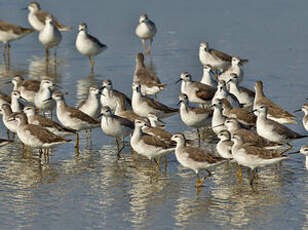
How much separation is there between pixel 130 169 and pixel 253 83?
1010 cm

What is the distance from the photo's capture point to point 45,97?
65.6ft

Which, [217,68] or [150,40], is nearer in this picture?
[217,68]

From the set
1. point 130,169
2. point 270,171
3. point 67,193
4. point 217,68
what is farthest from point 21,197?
point 217,68

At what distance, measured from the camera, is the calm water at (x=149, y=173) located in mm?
12500

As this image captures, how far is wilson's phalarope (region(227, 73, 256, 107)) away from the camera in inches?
846

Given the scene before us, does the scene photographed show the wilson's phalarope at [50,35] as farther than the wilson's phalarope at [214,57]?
Yes

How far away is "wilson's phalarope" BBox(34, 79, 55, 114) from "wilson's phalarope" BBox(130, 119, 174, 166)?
4.91m

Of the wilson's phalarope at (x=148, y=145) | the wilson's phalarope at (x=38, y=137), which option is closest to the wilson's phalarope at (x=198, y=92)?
the wilson's phalarope at (x=148, y=145)

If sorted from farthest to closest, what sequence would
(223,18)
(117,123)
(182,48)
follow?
(223,18), (182,48), (117,123)

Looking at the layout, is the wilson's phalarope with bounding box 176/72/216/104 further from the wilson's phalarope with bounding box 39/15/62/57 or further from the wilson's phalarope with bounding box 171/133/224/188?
the wilson's phalarope with bounding box 39/15/62/57

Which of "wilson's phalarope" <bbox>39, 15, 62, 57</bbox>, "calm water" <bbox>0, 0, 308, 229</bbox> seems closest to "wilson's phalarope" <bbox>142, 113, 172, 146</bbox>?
"calm water" <bbox>0, 0, 308, 229</bbox>

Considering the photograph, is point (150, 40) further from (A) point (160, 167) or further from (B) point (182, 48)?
(A) point (160, 167)

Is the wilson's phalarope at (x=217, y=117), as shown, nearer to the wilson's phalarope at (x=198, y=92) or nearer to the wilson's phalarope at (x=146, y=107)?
the wilson's phalarope at (x=146, y=107)

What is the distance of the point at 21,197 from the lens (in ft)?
44.6
